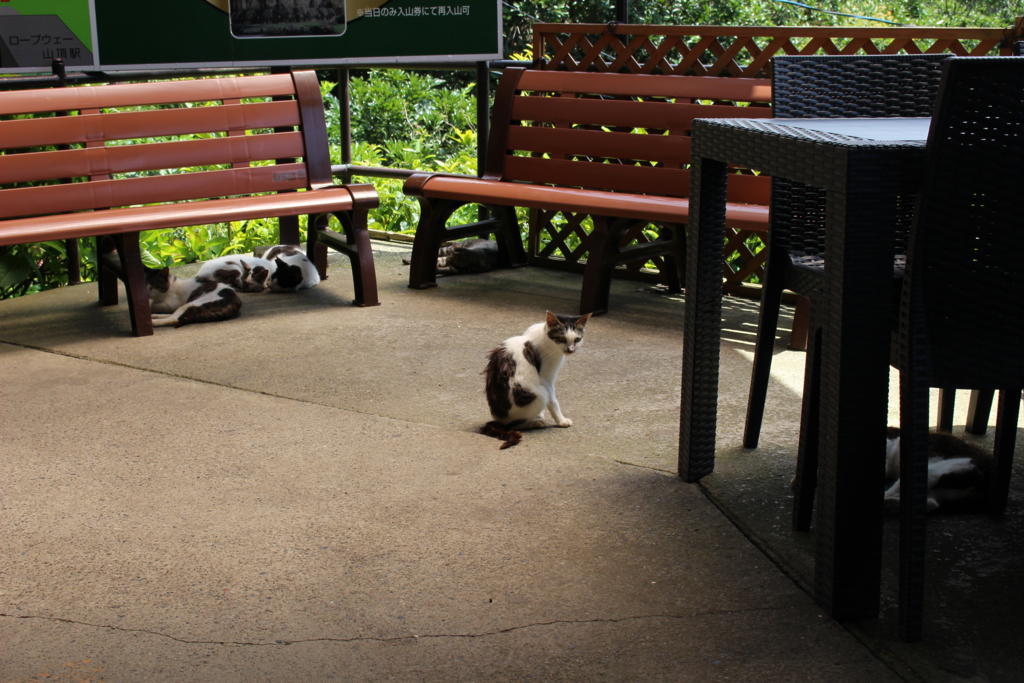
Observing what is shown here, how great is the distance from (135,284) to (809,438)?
3.23 m

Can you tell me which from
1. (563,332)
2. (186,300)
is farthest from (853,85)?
(186,300)

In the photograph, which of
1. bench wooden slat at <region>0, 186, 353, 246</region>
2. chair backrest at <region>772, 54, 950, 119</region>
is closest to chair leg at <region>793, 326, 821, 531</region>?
chair backrest at <region>772, 54, 950, 119</region>

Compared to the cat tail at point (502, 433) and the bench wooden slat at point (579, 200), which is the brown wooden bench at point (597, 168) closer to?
the bench wooden slat at point (579, 200)

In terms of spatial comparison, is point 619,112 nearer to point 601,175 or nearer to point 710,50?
point 601,175

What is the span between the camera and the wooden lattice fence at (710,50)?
5004 millimetres

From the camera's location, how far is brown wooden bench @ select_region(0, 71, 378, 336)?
5.07 meters

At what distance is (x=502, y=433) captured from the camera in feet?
12.2

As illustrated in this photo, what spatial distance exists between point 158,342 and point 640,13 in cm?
612

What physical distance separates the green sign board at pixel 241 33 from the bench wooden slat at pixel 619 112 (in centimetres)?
77

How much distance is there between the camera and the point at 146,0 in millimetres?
6172

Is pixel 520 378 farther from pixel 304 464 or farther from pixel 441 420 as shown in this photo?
pixel 304 464

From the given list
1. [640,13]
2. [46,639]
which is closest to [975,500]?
[46,639]

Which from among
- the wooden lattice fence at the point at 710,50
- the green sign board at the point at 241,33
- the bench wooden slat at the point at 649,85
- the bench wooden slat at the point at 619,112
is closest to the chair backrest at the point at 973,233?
the wooden lattice fence at the point at 710,50

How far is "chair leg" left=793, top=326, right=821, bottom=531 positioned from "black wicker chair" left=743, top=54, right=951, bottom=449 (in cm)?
29
